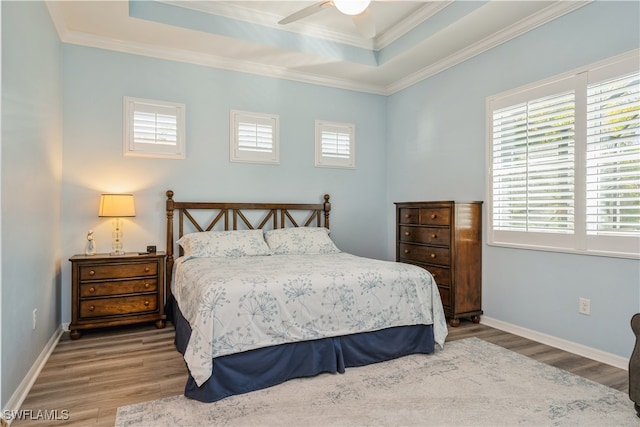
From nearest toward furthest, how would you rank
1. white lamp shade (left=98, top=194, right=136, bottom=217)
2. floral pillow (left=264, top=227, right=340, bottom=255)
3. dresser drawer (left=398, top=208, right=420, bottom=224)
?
white lamp shade (left=98, top=194, right=136, bottom=217), floral pillow (left=264, top=227, right=340, bottom=255), dresser drawer (left=398, top=208, right=420, bottom=224)

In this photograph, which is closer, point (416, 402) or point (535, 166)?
point (416, 402)

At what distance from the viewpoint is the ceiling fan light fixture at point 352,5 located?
2591 mm

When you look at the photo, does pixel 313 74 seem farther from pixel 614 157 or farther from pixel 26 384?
pixel 26 384

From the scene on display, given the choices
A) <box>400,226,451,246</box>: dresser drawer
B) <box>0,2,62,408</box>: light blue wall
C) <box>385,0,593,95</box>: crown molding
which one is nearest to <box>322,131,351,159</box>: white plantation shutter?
<box>385,0,593,95</box>: crown molding

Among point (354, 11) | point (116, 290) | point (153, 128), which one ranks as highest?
point (354, 11)

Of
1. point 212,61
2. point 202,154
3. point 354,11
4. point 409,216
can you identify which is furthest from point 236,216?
point 354,11

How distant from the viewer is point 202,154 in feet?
14.2

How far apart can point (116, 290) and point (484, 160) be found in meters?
3.79

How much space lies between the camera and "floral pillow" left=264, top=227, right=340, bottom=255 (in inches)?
163

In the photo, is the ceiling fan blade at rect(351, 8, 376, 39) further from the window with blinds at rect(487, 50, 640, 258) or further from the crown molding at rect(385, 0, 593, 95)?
the window with blinds at rect(487, 50, 640, 258)

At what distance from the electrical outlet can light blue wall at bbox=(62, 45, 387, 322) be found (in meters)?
2.64

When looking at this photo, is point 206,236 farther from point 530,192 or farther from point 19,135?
point 530,192

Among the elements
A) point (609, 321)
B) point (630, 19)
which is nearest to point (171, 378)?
point (609, 321)

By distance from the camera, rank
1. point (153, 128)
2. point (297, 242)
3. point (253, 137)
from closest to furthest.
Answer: point (153, 128) < point (297, 242) < point (253, 137)
